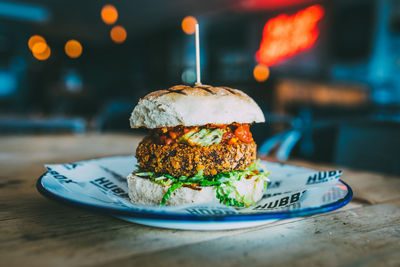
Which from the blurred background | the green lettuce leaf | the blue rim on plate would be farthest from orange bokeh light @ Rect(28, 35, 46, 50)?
the blue rim on plate

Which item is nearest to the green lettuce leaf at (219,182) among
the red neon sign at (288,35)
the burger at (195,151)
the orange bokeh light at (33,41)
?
the burger at (195,151)

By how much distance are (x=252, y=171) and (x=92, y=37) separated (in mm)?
14603

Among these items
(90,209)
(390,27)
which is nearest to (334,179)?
(90,209)

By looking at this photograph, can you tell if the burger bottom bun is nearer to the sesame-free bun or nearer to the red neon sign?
the sesame-free bun

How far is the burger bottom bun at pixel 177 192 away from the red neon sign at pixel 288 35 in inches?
328

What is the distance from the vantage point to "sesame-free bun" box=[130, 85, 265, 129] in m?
0.91

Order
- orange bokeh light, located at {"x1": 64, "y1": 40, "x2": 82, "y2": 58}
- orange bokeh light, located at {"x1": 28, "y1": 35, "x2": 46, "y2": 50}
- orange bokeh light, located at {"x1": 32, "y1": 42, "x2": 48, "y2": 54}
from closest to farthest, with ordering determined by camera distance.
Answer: orange bokeh light, located at {"x1": 28, "y1": 35, "x2": 46, "y2": 50} → orange bokeh light, located at {"x1": 32, "y1": 42, "x2": 48, "y2": 54} → orange bokeh light, located at {"x1": 64, "y1": 40, "x2": 82, "y2": 58}

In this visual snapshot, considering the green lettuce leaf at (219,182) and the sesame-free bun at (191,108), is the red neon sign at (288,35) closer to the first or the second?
the sesame-free bun at (191,108)

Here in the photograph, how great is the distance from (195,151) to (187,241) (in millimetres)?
391

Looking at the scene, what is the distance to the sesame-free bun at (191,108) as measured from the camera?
91 centimetres

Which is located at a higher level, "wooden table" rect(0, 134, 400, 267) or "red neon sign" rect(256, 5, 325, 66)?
"red neon sign" rect(256, 5, 325, 66)

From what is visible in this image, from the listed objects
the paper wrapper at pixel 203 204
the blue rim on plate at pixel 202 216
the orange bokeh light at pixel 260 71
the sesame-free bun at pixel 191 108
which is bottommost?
the paper wrapper at pixel 203 204

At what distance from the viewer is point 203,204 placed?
749 millimetres

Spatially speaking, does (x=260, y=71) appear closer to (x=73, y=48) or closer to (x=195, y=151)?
(x=195, y=151)
